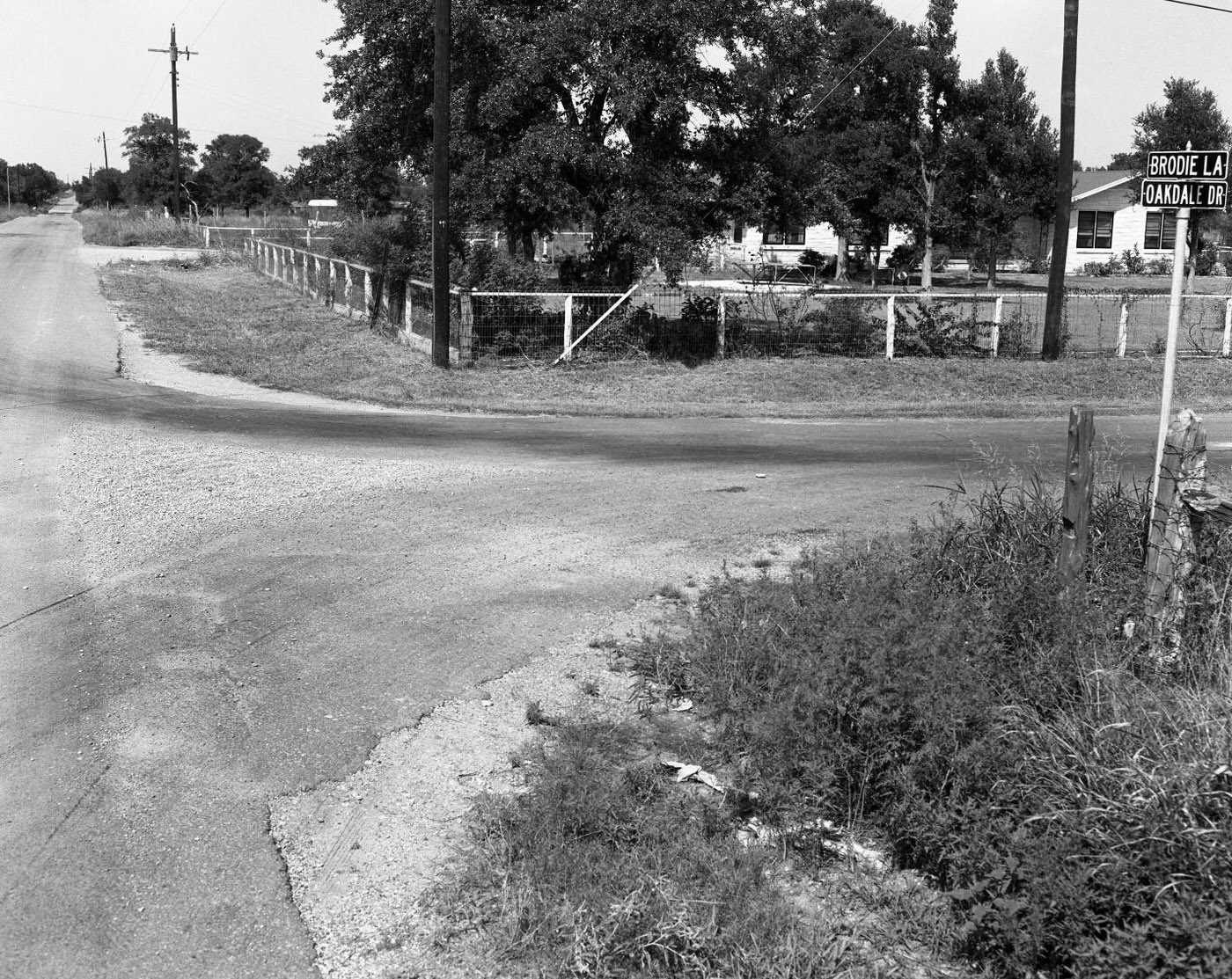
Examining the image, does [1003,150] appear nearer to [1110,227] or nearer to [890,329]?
[1110,227]

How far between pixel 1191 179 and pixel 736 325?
1428cm

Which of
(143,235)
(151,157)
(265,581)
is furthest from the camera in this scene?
(151,157)

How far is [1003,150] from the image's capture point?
4125 centimetres

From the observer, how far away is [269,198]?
112 meters

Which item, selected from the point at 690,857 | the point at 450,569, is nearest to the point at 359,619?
the point at 450,569

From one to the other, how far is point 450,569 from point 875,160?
119 feet

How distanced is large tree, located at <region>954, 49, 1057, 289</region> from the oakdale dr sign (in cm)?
3677

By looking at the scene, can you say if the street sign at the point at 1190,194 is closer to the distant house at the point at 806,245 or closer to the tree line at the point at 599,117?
the tree line at the point at 599,117

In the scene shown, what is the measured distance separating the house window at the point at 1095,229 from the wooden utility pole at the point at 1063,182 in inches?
1452

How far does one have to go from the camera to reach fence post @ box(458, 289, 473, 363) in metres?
19.6

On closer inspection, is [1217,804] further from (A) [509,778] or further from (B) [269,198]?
(B) [269,198]

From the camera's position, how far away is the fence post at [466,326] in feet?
64.4

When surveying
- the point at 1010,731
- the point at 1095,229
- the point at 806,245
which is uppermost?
the point at 1095,229

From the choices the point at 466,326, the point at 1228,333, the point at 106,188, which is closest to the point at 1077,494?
the point at 466,326
